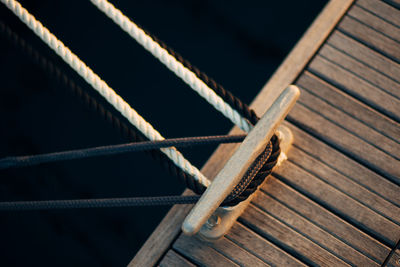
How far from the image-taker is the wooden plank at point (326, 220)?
0.93m

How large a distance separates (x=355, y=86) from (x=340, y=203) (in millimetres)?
376

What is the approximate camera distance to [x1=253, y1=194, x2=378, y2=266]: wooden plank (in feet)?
3.04

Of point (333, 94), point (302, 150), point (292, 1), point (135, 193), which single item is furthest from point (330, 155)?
point (292, 1)

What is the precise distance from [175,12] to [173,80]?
39cm

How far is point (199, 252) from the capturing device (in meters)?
0.96

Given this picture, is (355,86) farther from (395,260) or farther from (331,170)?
(395,260)

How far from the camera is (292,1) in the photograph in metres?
1.80

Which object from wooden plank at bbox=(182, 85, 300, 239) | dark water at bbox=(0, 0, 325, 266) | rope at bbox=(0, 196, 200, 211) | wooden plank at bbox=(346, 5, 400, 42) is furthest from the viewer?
dark water at bbox=(0, 0, 325, 266)

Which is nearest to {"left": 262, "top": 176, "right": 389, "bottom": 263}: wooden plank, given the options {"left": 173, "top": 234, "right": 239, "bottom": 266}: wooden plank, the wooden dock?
the wooden dock

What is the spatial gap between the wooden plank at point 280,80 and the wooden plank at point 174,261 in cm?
2

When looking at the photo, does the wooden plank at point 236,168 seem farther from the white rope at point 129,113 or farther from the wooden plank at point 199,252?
the wooden plank at point 199,252

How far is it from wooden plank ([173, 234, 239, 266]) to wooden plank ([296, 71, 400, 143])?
1.90ft

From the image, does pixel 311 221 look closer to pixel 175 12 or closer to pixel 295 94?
pixel 295 94

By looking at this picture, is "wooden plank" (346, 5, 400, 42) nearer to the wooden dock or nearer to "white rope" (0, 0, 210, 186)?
the wooden dock
